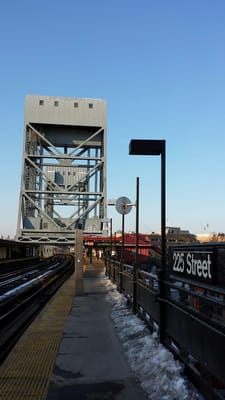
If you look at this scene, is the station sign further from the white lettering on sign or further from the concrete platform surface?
the concrete platform surface

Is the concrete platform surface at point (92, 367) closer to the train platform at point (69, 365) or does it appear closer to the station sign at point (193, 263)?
the train platform at point (69, 365)

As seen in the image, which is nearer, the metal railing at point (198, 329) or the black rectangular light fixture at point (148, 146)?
the metal railing at point (198, 329)

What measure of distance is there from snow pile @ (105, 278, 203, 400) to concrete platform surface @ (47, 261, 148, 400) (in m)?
0.12

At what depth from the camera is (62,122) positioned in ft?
262

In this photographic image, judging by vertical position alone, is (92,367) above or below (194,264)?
below

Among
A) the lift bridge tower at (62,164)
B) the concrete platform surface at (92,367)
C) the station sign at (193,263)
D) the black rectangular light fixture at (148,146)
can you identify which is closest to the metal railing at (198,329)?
the station sign at (193,263)

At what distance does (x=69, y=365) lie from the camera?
636cm

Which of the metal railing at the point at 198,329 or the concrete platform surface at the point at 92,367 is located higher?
the metal railing at the point at 198,329

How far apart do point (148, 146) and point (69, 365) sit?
3904 millimetres

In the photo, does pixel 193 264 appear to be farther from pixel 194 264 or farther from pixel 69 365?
pixel 69 365

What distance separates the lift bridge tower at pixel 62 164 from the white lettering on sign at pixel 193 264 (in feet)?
228

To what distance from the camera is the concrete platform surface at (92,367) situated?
16.8 feet

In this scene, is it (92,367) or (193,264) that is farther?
(92,367)

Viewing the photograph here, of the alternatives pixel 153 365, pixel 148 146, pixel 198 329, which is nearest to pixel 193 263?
pixel 198 329
